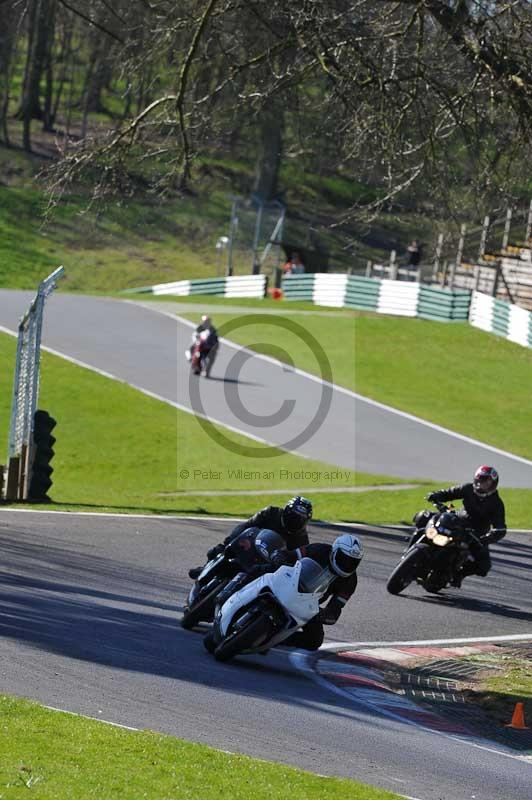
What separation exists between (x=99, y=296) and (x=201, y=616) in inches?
1337

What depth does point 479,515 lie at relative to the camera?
15.4 meters

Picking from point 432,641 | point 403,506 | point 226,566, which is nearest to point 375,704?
point 226,566

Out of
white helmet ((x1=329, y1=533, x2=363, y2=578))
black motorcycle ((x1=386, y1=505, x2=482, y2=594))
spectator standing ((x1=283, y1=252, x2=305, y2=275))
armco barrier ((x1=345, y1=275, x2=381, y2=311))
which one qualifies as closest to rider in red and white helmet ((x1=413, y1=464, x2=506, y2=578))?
black motorcycle ((x1=386, y1=505, x2=482, y2=594))

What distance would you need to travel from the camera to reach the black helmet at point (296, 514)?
11406 millimetres

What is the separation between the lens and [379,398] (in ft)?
108

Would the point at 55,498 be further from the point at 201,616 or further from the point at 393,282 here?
the point at 393,282

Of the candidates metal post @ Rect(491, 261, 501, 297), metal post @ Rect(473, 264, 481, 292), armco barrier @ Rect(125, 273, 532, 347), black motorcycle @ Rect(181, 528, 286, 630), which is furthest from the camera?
metal post @ Rect(473, 264, 481, 292)

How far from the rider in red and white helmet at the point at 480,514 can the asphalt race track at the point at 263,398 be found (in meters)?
10.1

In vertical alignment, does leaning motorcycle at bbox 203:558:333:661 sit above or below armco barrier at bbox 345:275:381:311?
below

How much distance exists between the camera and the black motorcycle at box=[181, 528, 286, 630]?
10820mm

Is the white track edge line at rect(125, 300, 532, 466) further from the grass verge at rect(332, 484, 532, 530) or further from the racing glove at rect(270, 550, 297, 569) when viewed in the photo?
the racing glove at rect(270, 550, 297, 569)

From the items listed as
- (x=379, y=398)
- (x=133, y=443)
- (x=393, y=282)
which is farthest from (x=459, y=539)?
(x=393, y=282)

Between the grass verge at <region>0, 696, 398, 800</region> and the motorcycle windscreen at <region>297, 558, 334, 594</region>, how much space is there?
114 inches

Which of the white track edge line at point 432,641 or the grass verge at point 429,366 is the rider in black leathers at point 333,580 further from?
the grass verge at point 429,366
